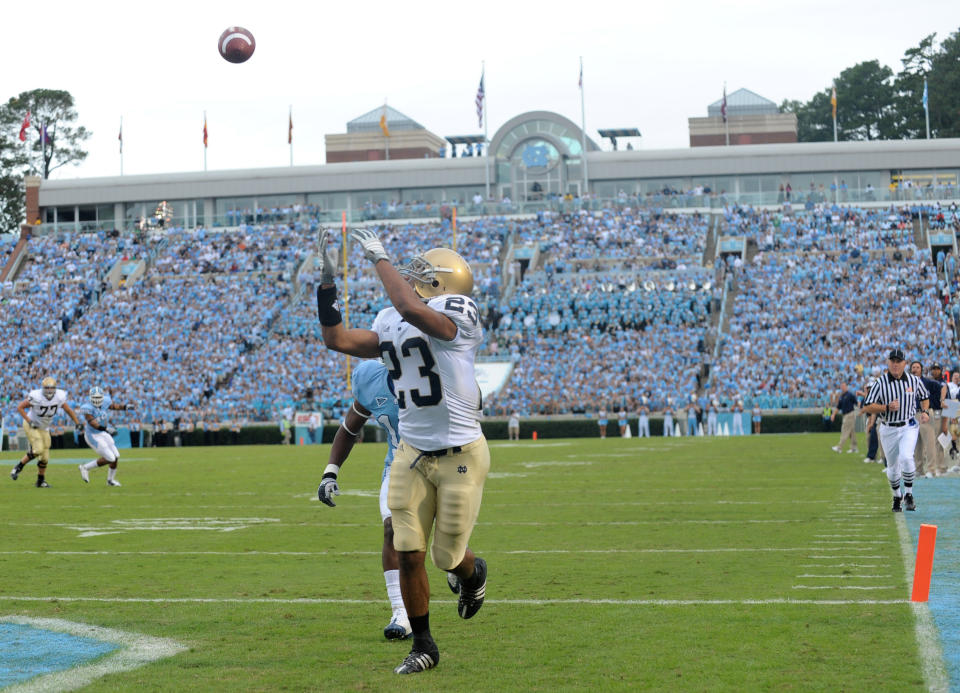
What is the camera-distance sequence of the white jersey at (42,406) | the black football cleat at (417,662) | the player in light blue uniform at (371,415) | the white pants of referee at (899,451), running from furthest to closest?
the white jersey at (42,406) → the white pants of referee at (899,451) → the player in light blue uniform at (371,415) → the black football cleat at (417,662)

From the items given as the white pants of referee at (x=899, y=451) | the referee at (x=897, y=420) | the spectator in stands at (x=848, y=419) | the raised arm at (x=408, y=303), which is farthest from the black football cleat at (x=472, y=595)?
the spectator in stands at (x=848, y=419)

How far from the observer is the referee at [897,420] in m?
12.9

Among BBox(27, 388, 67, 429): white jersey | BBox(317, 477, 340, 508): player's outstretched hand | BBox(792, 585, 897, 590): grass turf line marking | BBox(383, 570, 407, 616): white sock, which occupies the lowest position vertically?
BBox(792, 585, 897, 590): grass turf line marking

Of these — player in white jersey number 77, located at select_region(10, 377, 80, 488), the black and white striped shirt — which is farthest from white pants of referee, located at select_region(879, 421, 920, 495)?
player in white jersey number 77, located at select_region(10, 377, 80, 488)

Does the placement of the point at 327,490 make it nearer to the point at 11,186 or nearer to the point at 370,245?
the point at 370,245

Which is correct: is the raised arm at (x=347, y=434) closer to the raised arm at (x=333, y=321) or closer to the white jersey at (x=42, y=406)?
the raised arm at (x=333, y=321)

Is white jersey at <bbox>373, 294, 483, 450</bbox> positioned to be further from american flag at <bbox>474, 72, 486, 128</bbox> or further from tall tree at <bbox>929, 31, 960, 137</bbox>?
tall tree at <bbox>929, 31, 960, 137</bbox>

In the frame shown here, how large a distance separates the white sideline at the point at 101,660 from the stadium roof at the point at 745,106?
65.0 metres

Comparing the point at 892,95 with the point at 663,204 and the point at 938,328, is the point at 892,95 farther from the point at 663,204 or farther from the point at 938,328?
the point at 938,328

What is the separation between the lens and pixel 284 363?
1710 inches

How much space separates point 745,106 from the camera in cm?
7000

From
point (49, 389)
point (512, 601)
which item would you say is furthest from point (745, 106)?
point (512, 601)

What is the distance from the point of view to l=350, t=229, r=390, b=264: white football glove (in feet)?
19.2

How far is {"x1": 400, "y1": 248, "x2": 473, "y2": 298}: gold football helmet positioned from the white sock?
1.63 meters
